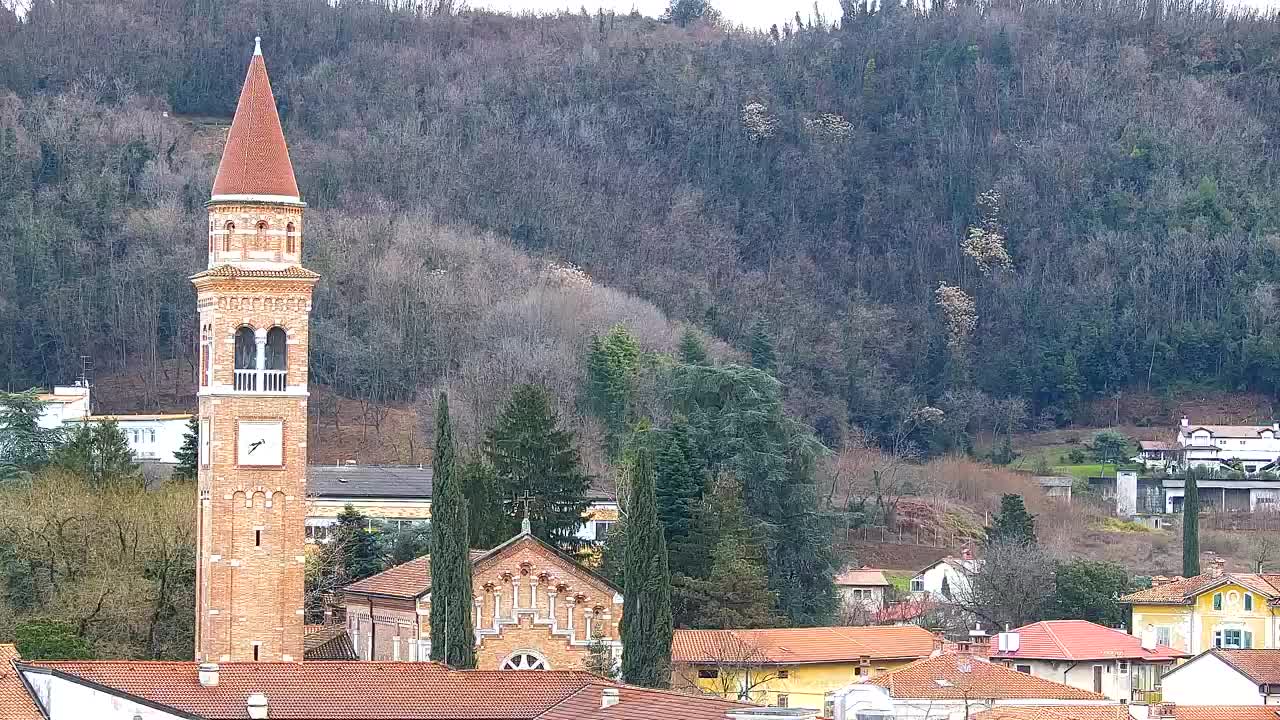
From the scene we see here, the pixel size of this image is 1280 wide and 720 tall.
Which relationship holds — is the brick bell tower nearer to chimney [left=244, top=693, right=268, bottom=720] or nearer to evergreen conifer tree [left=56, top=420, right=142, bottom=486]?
chimney [left=244, top=693, right=268, bottom=720]

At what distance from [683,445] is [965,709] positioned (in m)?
21.2

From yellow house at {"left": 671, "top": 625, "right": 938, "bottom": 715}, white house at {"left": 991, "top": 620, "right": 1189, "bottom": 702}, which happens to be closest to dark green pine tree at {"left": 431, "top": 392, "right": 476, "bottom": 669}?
yellow house at {"left": 671, "top": 625, "right": 938, "bottom": 715}

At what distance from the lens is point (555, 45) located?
174 m

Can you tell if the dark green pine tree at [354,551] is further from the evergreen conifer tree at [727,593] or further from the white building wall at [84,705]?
the white building wall at [84,705]

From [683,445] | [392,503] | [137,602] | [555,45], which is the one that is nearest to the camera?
[137,602]

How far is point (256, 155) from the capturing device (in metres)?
62.2

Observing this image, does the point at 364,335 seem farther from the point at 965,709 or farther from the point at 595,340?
the point at 965,709

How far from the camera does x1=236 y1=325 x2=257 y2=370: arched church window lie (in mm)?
61812

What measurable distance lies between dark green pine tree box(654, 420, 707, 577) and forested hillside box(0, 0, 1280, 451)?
49465mm

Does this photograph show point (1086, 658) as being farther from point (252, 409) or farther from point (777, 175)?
point (777, 175)

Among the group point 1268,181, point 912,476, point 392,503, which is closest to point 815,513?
point 392,503

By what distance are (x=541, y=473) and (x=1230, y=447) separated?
192 ft

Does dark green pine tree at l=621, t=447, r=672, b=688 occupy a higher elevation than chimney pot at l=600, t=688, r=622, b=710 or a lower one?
higher

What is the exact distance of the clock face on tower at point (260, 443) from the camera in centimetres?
6106
